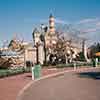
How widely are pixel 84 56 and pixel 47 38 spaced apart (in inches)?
436

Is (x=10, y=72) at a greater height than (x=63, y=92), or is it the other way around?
(x=10, y=72)

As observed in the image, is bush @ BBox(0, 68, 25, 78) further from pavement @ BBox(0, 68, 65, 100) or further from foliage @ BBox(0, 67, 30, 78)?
pavement @ BBox(0, 68, 65, 100)

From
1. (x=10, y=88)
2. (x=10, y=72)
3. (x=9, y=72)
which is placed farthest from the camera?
(x=10, y=72)

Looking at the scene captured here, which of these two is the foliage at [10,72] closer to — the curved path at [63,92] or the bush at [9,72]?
the bush at [9,72]

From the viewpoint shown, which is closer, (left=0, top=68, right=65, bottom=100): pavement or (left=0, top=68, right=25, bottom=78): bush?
(left=0, top=68, right=65, bottom=100): pavement

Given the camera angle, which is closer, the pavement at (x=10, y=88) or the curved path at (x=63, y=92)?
the curved path at (x=63, y=92)

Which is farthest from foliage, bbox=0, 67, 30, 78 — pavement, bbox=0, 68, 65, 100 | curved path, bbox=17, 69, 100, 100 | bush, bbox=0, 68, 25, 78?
curved path, bbox=17, 69, 100, 100

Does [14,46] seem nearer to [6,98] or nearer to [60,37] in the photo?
[60,37]

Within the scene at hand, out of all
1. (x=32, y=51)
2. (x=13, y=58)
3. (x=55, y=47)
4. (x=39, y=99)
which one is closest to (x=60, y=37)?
(x=55, y=47)

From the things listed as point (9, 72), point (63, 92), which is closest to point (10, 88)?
point (63, 92)

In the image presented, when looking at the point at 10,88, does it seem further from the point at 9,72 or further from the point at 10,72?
the point at 10,72

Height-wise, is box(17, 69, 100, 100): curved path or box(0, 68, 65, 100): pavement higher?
box(0, 68, 65, 100): pavement

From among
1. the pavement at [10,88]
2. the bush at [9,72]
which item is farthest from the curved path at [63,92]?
the bush at [9,72]

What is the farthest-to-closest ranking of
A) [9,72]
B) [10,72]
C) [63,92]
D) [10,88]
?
[10,72] < [9,72] < [10,88] < [63,92]
